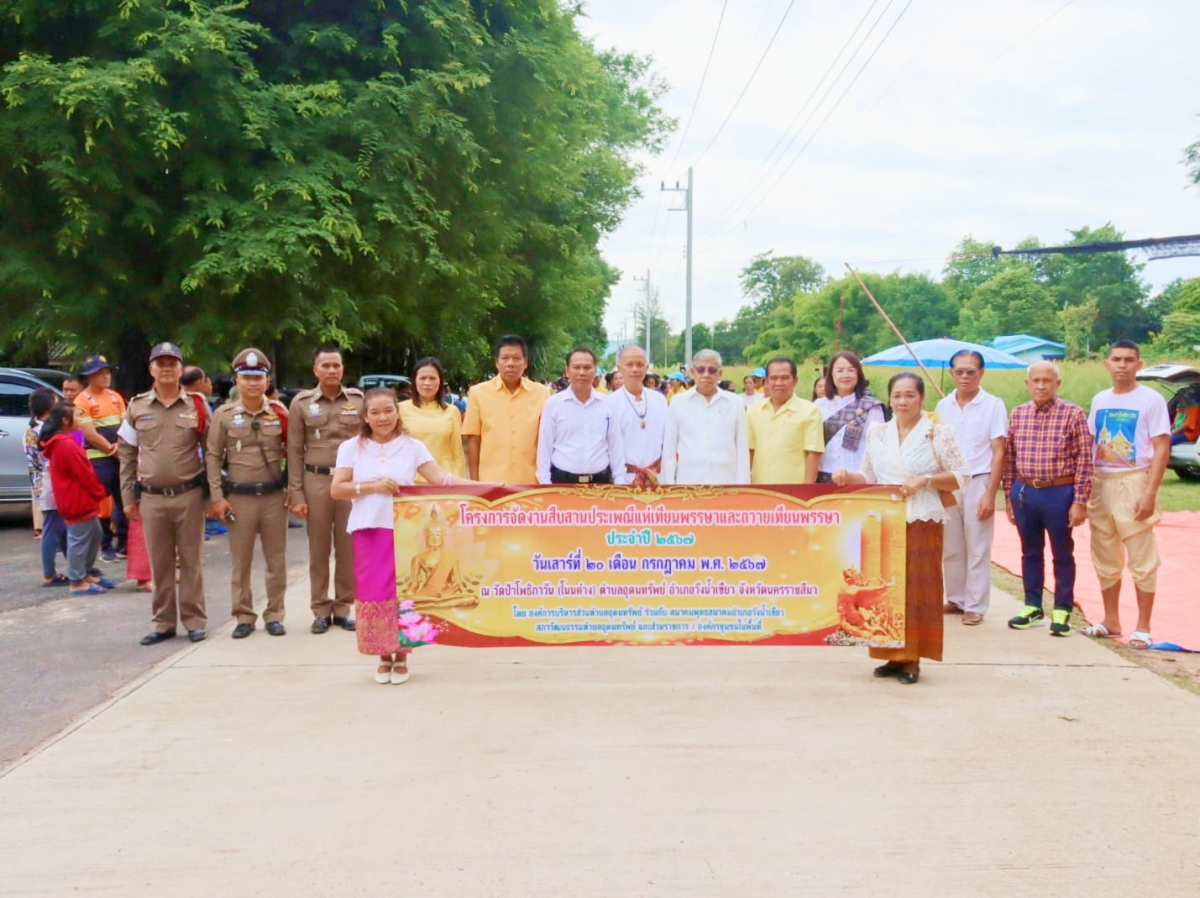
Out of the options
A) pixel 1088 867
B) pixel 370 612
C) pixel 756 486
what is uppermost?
pixel 756 486

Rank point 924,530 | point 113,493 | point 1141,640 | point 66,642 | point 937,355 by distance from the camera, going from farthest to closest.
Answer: point 937,355 → point 113,493 → point 66,642 → point 1141,640 → point 924,530

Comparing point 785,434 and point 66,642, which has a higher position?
point 785,434

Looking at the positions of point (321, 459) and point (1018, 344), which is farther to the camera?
point (1018, 344)

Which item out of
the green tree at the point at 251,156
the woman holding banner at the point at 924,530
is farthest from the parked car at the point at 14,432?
the woman holding banner at the point at 924,530

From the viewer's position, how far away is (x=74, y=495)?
26.1 feet

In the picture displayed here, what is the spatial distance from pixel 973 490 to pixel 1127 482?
39.8 inches

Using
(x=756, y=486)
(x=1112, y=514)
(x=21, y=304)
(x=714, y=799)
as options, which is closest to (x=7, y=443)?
(x=21, y=304)

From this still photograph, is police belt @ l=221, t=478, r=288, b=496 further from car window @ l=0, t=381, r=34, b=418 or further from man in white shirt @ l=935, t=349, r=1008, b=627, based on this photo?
car window @ l=0, t=381, r=34, b=418

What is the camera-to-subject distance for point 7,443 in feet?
36.2

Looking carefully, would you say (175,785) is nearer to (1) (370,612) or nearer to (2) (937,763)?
(1) (370,612)

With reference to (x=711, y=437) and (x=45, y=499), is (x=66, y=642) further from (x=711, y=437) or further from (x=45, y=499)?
(x=711, y=437)

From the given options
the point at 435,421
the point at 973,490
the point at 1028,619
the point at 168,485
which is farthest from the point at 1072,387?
the point at 168,485

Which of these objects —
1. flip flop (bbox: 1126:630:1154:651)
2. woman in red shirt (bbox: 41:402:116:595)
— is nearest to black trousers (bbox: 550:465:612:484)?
flip flop (bbox: 1126:630:1154:651)

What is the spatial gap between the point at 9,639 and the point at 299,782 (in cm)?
366
